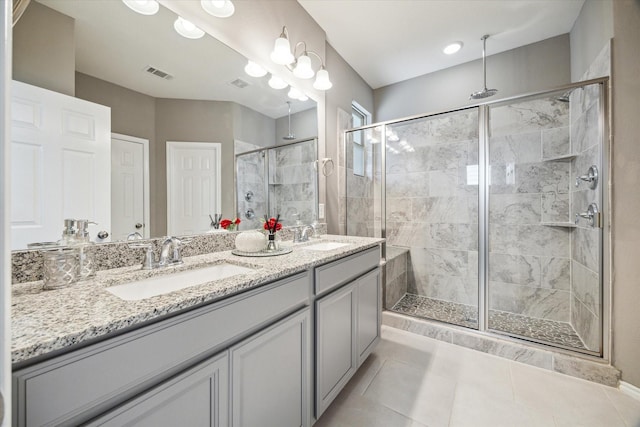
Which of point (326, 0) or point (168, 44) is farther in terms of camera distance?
point (326, 0)

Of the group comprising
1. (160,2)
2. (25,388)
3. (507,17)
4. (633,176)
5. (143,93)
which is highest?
(507,17)

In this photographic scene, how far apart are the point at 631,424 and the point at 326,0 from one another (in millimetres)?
3290

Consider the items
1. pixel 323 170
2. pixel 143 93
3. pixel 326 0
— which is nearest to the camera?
pixel 143 93

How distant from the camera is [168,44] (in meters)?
1.28

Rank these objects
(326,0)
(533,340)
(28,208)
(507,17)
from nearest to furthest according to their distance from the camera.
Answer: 1. (28,208)
2. (533,340)
3. (326,0)
4. (507,17)

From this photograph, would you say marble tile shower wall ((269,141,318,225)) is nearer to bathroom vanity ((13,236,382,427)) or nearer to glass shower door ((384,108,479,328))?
bathroom vanity ((13,236,382,427))

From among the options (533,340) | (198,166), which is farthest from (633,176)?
(198,166)

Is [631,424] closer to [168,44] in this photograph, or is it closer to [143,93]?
[143,93]

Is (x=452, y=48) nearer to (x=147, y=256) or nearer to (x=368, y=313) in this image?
(x=368, y=313)

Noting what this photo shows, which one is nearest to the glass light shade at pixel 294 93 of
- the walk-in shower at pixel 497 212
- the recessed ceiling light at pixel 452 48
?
the walk-in shower at pixel 497 212

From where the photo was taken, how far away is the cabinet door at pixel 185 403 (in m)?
0.63

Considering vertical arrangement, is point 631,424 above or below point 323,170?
below

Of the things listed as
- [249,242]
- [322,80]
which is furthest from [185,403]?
[322,80]

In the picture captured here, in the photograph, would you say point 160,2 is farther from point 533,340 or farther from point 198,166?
point 533,340
